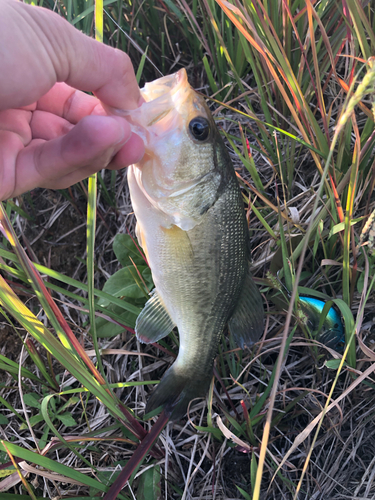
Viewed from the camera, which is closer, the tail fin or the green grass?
the green grass

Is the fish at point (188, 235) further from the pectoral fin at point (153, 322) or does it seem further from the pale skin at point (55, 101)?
the pale skin at point (55, 101)

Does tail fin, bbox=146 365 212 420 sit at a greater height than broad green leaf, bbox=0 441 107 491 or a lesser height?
lesser

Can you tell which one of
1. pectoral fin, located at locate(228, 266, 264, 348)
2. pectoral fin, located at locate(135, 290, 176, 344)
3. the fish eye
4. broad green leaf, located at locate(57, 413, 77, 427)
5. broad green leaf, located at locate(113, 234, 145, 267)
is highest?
the fish eye

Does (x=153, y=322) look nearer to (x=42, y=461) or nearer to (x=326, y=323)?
(x=42, y=461)

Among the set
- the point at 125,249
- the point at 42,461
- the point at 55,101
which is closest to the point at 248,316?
the point at 125,249

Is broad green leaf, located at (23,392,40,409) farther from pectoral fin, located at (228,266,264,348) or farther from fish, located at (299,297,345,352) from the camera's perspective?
fish, located at (299,297,345,352)

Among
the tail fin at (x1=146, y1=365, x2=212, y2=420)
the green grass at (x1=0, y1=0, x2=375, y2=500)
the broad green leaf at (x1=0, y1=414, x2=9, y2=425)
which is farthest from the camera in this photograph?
the broad green leaf at (x1=0, y1=414, x2=9, y2=425)

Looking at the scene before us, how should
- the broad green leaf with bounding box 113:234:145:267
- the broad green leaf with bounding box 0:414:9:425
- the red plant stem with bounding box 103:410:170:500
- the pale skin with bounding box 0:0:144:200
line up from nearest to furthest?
the pale skin with bounding box 0:0:144:200 → the red plant stem with bounding box 103:410:170:500 → the broad green leaf with bounding box 0:414:9:425 → the broad green leaf with bounding box 113:234:145:267

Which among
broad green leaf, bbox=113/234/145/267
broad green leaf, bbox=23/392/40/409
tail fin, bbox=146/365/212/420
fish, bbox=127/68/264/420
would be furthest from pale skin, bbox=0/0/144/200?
broad green leaf, bbox=23/392/40/409

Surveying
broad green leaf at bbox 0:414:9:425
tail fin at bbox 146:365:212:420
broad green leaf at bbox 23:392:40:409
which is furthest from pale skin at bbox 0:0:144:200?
broad green leaf at bbox 0:414:9:425
